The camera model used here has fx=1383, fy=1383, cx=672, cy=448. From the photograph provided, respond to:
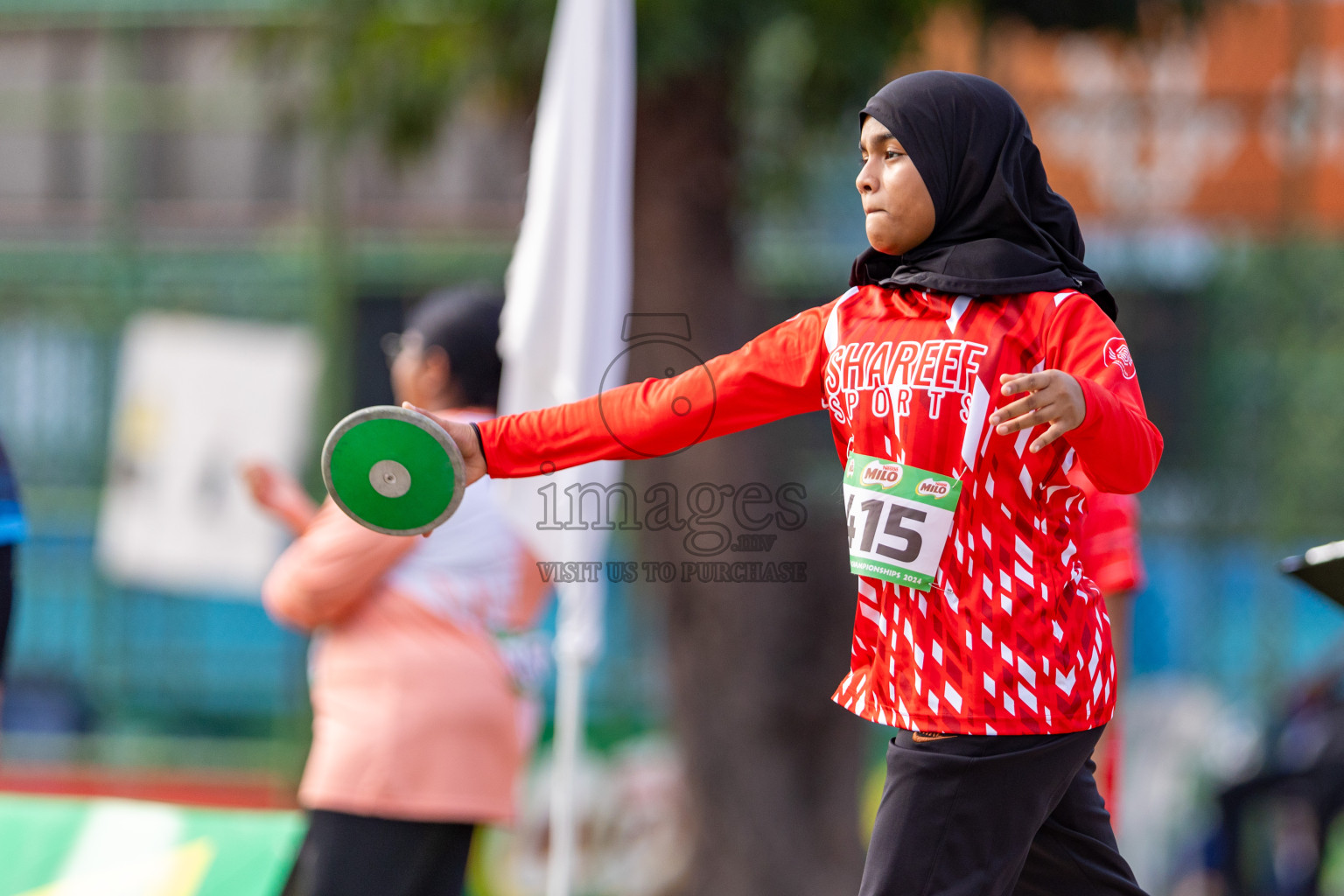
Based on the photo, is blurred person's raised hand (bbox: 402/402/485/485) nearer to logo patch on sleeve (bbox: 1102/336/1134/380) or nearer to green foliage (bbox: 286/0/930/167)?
logo patch on sleeve (bbox: 1102/336/1134/380)

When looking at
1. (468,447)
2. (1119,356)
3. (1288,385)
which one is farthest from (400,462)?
(1288,385)

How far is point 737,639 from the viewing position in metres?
5.02

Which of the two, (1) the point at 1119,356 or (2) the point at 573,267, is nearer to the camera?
(1) the point at 1119,356

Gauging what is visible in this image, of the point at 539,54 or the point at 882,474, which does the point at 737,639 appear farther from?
the point at 882,474

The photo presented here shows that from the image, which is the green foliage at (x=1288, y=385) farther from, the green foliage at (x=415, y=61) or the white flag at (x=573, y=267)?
the white flag at (x=573, y=267)

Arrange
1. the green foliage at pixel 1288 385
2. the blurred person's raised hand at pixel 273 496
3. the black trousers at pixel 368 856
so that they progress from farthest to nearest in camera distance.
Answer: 1. the green foliage at pixel 1288 385
2. the blurred person's raised hand at pixel 273 496
3. the black trousers at pixel 368 856

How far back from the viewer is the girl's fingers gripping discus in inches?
80.3

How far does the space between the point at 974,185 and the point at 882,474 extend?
1.39 ft

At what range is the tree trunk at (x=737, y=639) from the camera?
4875mm

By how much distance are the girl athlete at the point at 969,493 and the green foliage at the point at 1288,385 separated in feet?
12.7

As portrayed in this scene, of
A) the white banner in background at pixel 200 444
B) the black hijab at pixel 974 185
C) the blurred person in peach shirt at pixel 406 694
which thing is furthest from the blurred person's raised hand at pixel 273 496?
the white banner in background at pixel 200 444

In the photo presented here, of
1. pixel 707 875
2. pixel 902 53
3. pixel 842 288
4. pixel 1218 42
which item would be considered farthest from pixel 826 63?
pixel 707 875

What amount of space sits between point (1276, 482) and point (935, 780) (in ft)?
13.5

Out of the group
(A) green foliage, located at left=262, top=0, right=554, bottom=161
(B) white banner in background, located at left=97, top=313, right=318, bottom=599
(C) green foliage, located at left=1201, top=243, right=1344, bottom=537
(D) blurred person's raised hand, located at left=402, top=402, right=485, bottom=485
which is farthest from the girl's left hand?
(B) white banner in background, located at left=97, top=313, right=318, bottom=599
